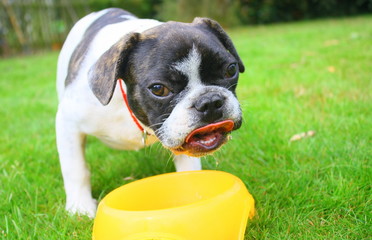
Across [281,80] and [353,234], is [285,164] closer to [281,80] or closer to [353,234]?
Answer: [353,234]

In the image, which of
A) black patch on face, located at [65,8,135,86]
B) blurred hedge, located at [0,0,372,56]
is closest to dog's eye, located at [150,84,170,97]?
black patch on face, located at [65,8,135,86]

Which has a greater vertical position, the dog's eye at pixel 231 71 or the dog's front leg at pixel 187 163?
the dog's eye at pixel 231 71

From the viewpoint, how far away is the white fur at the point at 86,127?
296 centimetres

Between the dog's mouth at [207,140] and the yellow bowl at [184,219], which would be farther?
the dog's mouth at [207,140]

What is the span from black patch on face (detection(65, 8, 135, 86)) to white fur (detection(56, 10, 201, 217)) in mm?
97

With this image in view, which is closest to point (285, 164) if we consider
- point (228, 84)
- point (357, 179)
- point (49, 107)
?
point (357, 179)

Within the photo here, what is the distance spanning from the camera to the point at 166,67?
250 cm

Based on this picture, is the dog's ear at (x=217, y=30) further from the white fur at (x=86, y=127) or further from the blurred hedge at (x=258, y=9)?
the blurred hedge at (x=258, y=9)

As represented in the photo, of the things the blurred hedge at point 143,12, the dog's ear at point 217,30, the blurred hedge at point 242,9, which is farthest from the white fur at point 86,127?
the blurred hedge at point 242,9

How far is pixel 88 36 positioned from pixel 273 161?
5.96 ft

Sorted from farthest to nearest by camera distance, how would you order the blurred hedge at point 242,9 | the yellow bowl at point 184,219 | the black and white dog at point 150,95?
the blurred hedge at point 242,9, the black and white dog at point 150,95, the yellow bowl at point 184,219

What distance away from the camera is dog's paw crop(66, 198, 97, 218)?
9.74ft

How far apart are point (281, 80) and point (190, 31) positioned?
3499 millimetres

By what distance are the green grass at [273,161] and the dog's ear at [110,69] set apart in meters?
0.86
